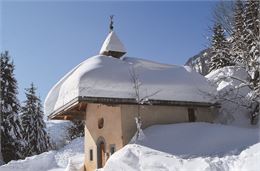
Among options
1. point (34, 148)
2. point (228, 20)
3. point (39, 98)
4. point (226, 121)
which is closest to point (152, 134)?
point (226, 121)

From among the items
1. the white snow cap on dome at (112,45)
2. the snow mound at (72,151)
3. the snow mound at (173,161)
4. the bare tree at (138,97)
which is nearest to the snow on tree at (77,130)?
the snow mound at (72,151)

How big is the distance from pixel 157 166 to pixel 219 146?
2.94m

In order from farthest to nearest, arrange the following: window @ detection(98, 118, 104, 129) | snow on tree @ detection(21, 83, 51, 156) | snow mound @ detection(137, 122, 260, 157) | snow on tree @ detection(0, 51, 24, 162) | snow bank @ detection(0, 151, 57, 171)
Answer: snow on tree @ detection(21, 83, 51, 156), snow on tree @ detection(0, 51, 24, 162), snow bank @ detection(0, 151, 57, 171), window @ detection(98, 118, 104, 129), snow mound @ detection(137, 122, 260, 157)

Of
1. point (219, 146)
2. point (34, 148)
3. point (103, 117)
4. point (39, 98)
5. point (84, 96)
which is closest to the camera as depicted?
point (219, 146)

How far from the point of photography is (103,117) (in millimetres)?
16969

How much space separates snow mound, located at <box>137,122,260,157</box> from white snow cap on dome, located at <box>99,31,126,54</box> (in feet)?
19.4

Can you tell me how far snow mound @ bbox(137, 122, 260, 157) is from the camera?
1302 cm

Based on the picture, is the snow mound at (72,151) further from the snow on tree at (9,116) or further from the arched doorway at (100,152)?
the arched doorway at (100,152)

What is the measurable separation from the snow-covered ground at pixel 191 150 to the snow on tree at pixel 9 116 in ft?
50.9

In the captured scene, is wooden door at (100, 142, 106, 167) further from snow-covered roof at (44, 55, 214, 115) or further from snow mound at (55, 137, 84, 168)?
snow mound at (55, 137, 84, 168)

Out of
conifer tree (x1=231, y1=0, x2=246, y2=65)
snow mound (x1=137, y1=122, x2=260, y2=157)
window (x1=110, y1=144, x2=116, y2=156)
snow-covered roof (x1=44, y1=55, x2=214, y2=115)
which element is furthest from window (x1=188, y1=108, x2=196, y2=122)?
window (x1=110, y1=144, x2=116, y2=156)

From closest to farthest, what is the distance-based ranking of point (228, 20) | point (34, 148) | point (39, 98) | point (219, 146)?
point (219, 146)
point (228, 20)
point (34, 148)
point (39, 98)

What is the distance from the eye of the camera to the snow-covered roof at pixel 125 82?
A: 48.9 feet

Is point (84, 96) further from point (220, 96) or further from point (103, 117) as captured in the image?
point (220, 96)
